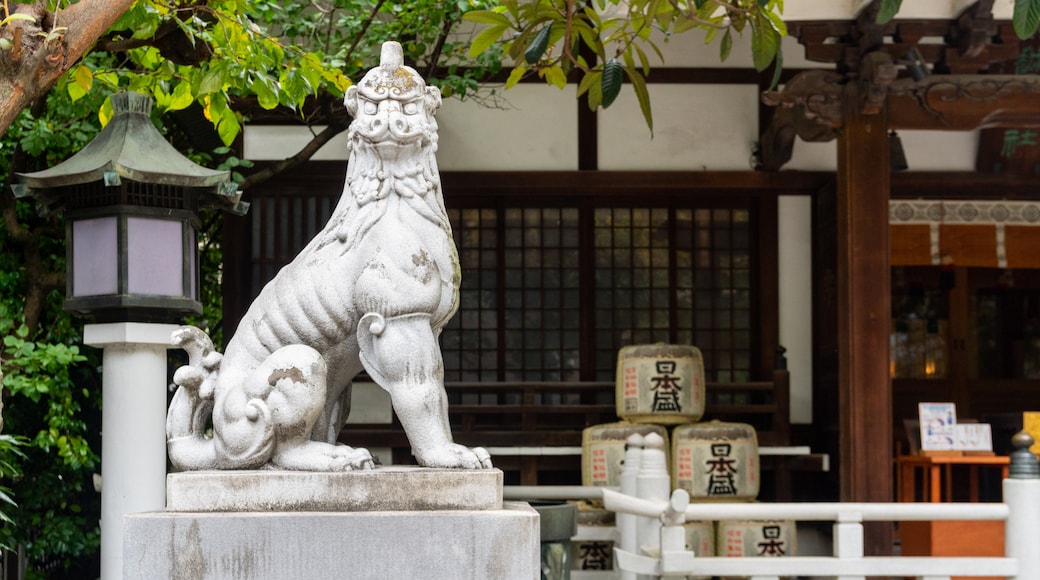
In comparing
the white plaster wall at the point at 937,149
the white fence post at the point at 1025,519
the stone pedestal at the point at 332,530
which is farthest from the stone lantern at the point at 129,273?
the white plaster wall at the point at 937,149

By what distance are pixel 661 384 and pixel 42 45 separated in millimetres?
6405

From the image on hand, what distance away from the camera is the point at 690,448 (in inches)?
404

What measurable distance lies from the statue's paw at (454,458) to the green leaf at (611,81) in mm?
2919

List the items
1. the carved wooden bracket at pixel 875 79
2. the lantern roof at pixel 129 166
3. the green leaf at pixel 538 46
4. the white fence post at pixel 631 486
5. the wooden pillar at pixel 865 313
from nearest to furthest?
the green leaf at pixel 538 46, the lantern roof at pixel 129 166, the white fence post at pixel 631 486, the carved wooden bracket at pixel 875 79, the wooden pillar at pixel 865 313

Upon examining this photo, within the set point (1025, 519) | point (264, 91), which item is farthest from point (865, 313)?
point (264, 91)

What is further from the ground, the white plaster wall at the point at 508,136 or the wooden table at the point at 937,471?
the white plaster wall at the point at 508,136

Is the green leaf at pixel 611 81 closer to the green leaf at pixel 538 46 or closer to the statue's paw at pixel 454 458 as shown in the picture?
the green leaf at pixel 538 46

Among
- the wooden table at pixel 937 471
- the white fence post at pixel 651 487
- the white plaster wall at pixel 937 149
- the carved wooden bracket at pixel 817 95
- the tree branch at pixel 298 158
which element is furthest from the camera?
the white plaster wall at pixel 937 149

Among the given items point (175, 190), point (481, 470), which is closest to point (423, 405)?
point (481, 470)

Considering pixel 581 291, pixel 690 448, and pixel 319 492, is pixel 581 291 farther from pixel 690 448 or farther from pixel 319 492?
pixel 319 492

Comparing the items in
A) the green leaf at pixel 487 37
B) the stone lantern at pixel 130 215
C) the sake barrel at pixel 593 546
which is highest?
the green leaf at pixel 487 37

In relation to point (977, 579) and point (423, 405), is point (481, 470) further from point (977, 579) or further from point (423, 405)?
point (977, 579)

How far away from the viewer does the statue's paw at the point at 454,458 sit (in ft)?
14.2

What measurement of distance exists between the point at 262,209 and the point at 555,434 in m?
3.17
